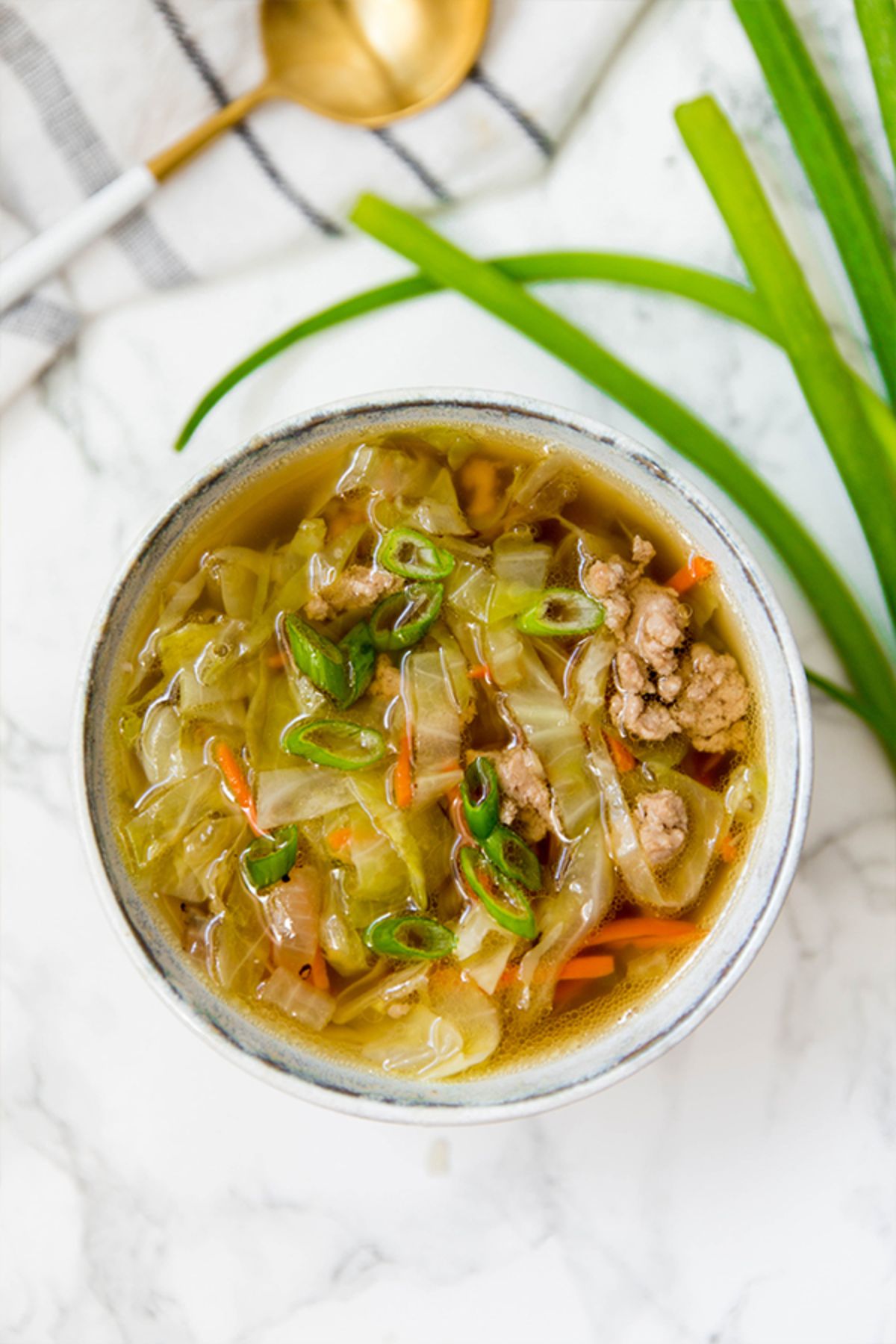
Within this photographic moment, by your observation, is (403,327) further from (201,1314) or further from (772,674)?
(201,1314)

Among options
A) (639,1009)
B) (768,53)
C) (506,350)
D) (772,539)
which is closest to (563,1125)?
(639,1009)

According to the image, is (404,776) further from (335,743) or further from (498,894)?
(498,894)

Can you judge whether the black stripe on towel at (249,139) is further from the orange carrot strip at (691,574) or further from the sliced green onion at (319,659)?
the orange carrot strip at (691,574)

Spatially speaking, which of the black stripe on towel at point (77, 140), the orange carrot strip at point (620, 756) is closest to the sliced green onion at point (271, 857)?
the orange carrot strip at point (620, 756)

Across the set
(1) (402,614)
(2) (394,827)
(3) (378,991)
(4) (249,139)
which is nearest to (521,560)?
(1) (402,614)

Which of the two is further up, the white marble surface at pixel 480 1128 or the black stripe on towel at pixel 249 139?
the black stripe on towel at pixel 249 139

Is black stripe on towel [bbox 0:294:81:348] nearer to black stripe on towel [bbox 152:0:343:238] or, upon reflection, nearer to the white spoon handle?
the white spoon handle

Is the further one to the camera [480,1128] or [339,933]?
[480,1128]
